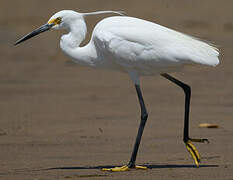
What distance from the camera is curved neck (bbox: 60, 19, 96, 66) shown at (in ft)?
31.0

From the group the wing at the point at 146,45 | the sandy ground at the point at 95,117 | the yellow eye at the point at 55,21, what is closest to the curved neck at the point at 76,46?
the yellow eye at the point at 55,21

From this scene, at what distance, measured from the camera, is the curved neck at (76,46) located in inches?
372

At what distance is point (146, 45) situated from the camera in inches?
356

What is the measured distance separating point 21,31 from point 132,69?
1896 cm

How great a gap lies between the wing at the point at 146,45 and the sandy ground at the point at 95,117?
1352 millimetres

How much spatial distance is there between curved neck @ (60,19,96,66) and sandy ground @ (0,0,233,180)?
1357 millimetres

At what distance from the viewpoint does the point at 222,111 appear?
13.4 m

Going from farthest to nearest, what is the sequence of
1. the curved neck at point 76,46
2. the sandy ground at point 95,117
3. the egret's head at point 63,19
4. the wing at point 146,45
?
the egret's head at point 63,19, the curved neck at point 76,46, the wing at point 146,45, the sandy ground at point 95,117

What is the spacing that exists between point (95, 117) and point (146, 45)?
4.33 metres

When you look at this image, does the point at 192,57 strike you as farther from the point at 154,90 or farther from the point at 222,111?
the point at 154,90

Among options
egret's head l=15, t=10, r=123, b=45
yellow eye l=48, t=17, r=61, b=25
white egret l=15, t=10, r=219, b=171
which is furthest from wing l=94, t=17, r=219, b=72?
yellow eye l=48, t=17, r=61, b=25

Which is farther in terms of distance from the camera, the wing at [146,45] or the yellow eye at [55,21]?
the yellow eye at [55,21]

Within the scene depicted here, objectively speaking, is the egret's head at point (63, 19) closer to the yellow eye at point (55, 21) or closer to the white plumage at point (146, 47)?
the yellow eye at point (55, 21)

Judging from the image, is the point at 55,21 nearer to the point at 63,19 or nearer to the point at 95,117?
the point at 63,19
